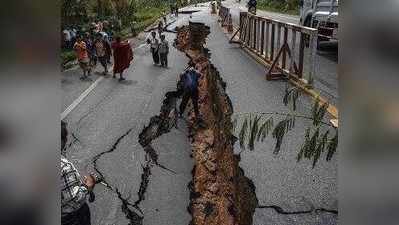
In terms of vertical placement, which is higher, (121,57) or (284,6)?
(284,6)

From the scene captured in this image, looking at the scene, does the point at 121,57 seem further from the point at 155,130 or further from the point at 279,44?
the point at 155,130

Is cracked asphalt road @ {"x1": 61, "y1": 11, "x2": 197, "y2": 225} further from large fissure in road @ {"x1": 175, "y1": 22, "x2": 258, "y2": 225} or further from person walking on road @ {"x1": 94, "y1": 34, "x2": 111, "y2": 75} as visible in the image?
person walking on road @ {"x1": 94, "y1": 34, "x2": 111, "y2": 75}

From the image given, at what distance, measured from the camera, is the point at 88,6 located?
2456cm

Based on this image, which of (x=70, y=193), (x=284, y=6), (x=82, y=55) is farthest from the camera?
(x=284, y=6)

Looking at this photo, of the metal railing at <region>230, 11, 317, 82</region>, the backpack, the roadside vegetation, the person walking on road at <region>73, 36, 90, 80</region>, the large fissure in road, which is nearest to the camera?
the large fissure in road

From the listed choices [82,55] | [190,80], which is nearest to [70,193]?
[190,80]

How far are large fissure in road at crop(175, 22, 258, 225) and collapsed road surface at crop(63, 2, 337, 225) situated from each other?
0.02 m

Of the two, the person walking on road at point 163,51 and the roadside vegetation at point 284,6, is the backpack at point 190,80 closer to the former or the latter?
the person walking on road at point 163,51

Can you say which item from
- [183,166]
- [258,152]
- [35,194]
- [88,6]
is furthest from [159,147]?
[88,6]

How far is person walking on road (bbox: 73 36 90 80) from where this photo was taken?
14094 mm

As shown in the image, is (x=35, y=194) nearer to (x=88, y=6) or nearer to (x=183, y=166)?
(x=183, y=166)

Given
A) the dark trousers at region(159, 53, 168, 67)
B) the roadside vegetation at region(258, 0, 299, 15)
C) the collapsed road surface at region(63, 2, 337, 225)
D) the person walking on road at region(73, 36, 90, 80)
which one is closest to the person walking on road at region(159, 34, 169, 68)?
the dark trousers at region(159, 53, 168, 67)

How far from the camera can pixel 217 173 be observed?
756cm

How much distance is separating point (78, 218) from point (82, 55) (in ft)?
36.9
